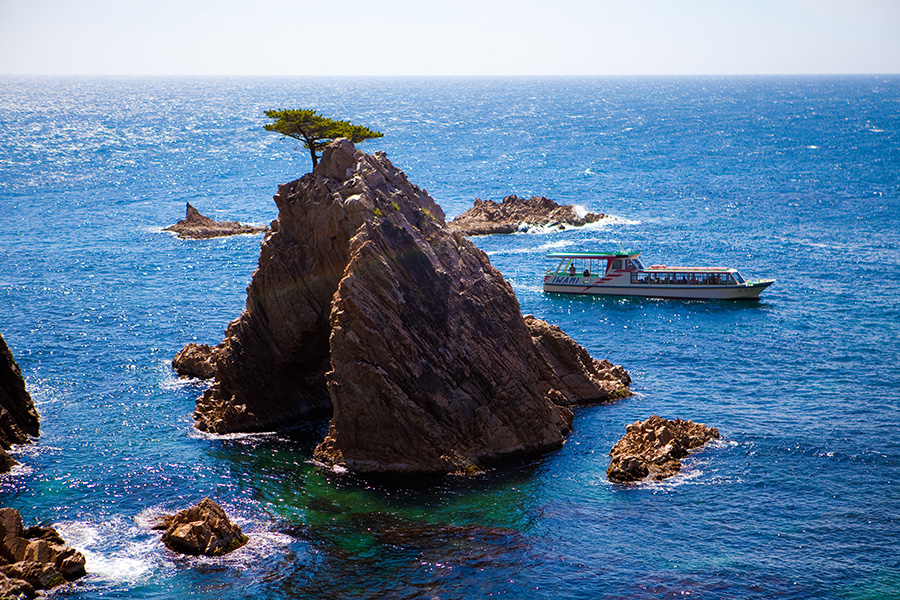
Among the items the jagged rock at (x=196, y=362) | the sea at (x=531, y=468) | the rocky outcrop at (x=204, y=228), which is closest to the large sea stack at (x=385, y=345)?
the sea at (x=531, y=468)

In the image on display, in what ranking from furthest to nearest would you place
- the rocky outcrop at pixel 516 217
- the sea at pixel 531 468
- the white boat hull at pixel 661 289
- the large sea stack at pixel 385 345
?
1. the rocky outcrop at pixel 516 217
2. the white boat hull at pixel 661 289
3. the large sea stack at pixel 385 345
4. the sea at pixel 531 468

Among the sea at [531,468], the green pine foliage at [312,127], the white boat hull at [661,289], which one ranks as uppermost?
the green pine foliage at [312,127]

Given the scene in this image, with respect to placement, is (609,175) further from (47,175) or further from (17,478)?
(17,478)

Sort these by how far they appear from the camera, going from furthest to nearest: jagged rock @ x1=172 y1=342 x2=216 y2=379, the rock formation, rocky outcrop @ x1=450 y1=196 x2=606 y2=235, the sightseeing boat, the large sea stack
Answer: rocky outcrop @ x1=450 y1=196 x2=606 y2=235, the sightseeing boat, jagged rock @ x1=172 y1=342 x2=216 y2=379, the rock formation, the large sea stack

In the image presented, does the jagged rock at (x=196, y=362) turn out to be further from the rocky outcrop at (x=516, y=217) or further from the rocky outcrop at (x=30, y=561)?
the rocky outcrop at (x=516, y=217)

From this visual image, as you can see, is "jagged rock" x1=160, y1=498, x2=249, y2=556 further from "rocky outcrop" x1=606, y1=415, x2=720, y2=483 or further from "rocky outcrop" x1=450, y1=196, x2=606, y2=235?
"rocky outcrop" x1=450, y1=196, x2=606, y2=235

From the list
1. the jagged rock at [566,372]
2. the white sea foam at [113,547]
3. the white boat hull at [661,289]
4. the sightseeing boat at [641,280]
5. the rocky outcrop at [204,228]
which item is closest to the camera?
the white sea foam at [113,547]

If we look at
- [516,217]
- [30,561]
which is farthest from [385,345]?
[516,217]

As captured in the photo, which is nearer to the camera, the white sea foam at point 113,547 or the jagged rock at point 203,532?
the white sea foam at point 113,547

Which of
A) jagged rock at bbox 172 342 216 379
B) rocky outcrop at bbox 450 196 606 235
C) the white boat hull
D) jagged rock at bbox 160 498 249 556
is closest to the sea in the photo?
jagged rock at bbox 160 498 249 556
